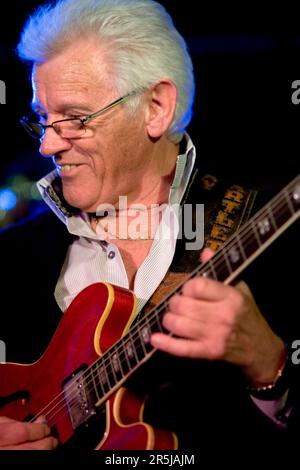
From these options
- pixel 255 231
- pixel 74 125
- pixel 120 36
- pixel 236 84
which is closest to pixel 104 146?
pixel 74 125

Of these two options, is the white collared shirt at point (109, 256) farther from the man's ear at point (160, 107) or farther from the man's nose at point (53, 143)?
the man's nose at point (53, 143)

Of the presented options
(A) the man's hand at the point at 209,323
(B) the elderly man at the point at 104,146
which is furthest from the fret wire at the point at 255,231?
(B) the elderly man at the point at 104,146

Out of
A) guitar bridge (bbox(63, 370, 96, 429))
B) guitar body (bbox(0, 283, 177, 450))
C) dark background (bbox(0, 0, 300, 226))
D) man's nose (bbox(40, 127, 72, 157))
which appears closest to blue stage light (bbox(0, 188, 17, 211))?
dark background (bbox(0, 0, 300, 226))

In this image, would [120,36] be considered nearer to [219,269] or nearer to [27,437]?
[219,269]

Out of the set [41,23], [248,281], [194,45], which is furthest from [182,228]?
[194,45]

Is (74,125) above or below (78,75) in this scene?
below

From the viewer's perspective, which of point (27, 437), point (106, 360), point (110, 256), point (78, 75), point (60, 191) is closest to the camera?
point (106, 360)

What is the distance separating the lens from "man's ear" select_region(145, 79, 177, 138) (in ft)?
7.32

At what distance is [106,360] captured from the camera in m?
1.64

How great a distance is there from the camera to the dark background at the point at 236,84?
278 cm

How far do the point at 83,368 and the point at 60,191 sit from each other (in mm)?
924

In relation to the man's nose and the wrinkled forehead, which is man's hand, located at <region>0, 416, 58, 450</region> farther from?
the wrinkled forehead

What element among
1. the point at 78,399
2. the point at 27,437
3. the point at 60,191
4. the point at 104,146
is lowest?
the point at 27,437

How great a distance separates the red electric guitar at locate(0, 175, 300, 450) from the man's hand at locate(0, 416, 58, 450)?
0.04 m
